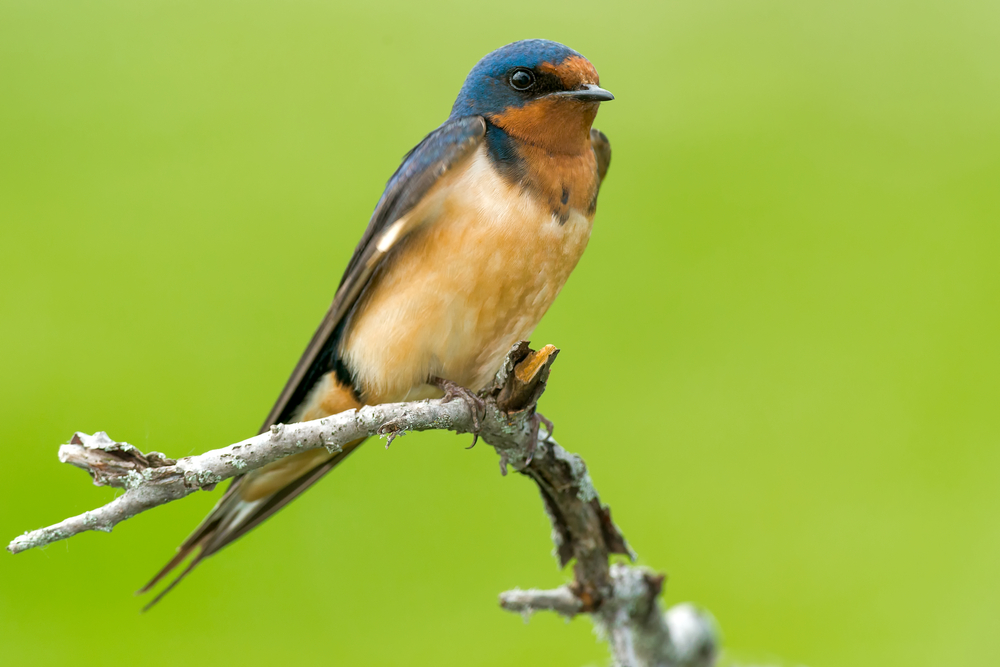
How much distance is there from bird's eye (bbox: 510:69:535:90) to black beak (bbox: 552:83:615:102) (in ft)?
0.29

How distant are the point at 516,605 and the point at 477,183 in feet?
3.13

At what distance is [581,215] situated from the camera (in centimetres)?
215

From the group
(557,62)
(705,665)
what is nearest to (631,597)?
(705,665)

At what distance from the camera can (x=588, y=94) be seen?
2.05 m

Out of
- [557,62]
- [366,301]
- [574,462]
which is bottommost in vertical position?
[574,462]

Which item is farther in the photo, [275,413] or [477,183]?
[275,413]

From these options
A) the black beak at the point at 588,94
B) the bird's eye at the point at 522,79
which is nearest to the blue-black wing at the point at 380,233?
the bird's eye at the point at 522,79

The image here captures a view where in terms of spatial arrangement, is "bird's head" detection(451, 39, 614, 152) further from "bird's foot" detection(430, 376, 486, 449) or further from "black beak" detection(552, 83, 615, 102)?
"bird's foot" detection(430, 376, 486, 449)

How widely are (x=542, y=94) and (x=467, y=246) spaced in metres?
0.40

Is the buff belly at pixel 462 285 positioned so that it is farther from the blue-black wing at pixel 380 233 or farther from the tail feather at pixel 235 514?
the tail feather at pixel 235 514

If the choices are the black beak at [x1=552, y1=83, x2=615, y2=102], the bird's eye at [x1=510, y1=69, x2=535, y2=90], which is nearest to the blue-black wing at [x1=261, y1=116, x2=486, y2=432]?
the bird's eye at [x1=510, y1=69, x2=535, y2=90]

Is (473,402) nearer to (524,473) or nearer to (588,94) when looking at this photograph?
(524,473)

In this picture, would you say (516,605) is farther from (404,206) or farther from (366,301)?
(404,206)

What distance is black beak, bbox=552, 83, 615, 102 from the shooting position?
2039 millimetres
